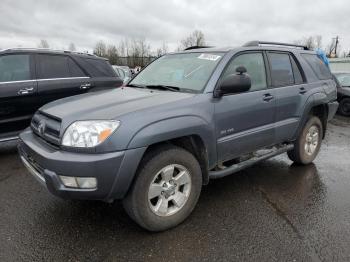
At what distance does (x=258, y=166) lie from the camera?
16.0 ft

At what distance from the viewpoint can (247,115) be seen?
349 centimetres

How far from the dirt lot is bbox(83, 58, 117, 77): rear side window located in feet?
8.64

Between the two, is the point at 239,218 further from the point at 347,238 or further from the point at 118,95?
the point at 118,95

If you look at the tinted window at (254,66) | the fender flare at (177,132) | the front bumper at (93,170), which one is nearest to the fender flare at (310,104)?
the tinted window at (254,66)

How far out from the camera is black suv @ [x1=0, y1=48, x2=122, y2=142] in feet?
16.2

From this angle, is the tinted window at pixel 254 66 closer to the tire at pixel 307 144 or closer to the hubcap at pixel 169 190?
the tire at pixel 307 144

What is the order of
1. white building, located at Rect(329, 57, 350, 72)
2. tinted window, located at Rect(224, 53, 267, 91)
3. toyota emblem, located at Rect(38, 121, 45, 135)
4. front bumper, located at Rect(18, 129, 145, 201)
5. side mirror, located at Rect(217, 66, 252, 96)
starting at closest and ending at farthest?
front bumper, located at Rect(18, 129, 145, 201) → toyota emblem, located at Rect(38, 121, 45, 135) → side mirror, located at Rect(217, 66, 252, 96) → tinted window, located at Rect(224, 53, 267, 91) → white building, located at Rect(329, 57, 350, 72)

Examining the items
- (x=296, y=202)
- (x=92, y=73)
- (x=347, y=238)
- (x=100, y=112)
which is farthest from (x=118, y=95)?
(x=92, y=73)

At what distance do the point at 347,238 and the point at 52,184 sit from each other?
8.74 feet

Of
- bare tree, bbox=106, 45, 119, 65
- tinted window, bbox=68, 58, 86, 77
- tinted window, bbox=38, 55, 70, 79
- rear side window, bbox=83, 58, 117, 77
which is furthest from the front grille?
bare tree, bbox=106, 45, 119, 65

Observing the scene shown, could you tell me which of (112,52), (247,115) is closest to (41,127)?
(247,115)

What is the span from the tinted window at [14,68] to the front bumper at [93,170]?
296 centimetres

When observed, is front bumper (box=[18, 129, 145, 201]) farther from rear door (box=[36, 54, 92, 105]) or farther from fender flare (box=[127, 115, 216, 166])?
rear door (box=[36, 54, 92, 105])

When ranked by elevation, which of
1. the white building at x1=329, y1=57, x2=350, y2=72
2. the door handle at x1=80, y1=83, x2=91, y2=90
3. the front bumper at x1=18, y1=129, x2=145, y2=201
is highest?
the white building at x1=329, y1=57, x2=350, y2=72
